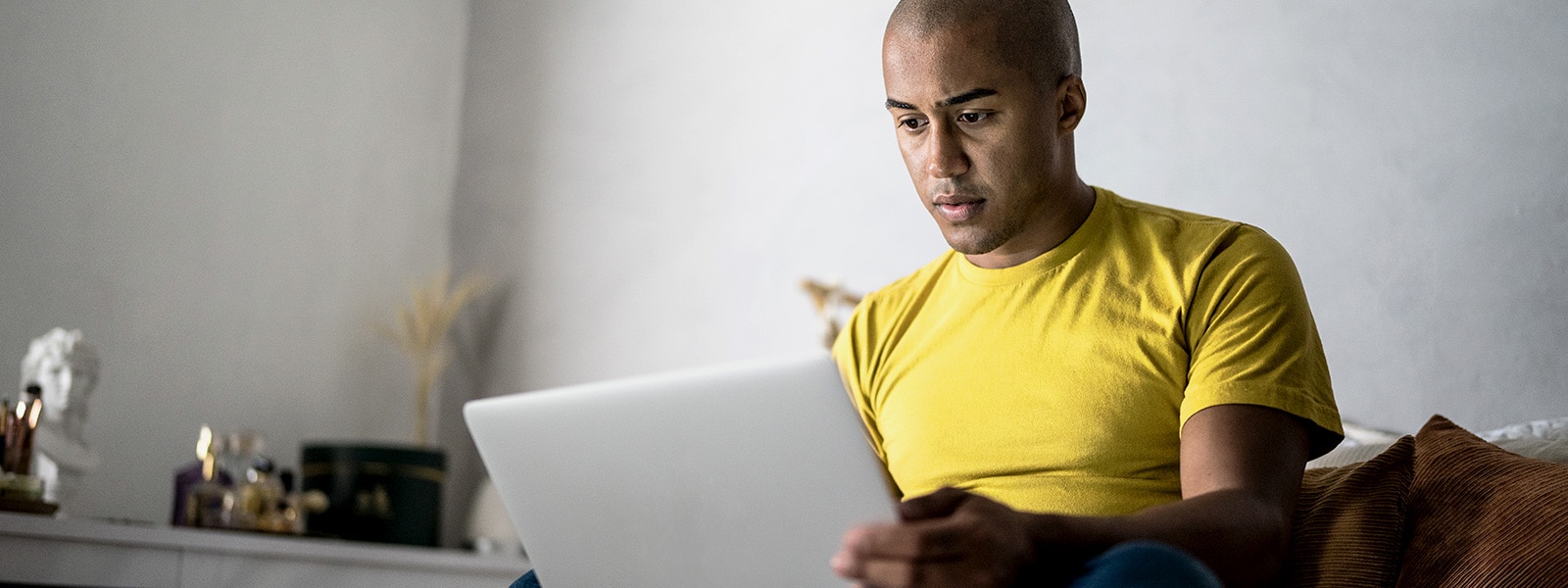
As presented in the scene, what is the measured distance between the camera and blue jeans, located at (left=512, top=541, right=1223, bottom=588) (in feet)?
2.72

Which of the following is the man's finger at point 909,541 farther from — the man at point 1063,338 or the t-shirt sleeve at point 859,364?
the t-shirt sleeve at point 859,364

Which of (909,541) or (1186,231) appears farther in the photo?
(1186,231)

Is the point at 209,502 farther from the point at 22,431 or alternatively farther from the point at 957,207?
the point at 957,207

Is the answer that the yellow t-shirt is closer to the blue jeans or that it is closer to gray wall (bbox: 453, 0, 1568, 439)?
the blue jeans

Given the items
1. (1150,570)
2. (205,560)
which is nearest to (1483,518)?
(1150,570)

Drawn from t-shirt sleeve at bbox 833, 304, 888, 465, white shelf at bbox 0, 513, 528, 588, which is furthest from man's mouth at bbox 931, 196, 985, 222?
white shelf at bbox 0, 513, 528, 588

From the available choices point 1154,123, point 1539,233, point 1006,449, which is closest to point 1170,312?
point 1006,449

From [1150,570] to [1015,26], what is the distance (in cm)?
76

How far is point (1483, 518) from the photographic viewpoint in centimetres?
114

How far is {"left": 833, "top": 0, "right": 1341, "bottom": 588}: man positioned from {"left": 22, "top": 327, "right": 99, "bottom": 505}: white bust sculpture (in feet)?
4.73

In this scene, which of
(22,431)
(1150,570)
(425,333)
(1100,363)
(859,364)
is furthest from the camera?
(425,333)

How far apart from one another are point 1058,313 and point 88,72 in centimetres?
212

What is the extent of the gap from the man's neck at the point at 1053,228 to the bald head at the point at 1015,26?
0.13 m

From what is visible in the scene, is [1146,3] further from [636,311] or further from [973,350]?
[636,311]
